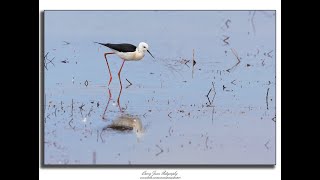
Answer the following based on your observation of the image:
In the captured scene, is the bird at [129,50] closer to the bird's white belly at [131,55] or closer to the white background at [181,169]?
the bird's white belly at [131,55]

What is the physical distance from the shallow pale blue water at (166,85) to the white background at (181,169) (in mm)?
49

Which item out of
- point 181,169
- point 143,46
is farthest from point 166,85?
point 181,169

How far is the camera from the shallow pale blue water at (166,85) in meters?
9.31

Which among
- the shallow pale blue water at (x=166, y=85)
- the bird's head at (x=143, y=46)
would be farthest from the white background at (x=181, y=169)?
the bird's head at (x=143, y=46)

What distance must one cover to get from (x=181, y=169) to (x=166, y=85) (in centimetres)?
71

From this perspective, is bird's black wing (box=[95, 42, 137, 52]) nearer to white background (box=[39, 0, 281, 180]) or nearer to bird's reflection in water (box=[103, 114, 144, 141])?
white background (box=[39, 0, 281, 180])

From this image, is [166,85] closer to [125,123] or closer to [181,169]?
[125,123]

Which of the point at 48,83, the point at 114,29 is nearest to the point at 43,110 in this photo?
the point at 48,83

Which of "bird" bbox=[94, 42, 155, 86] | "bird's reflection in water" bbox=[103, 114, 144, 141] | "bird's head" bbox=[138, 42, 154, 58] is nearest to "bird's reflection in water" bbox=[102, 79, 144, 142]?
"bird's reflection in water" bbox=[103, 114, 144, 141]

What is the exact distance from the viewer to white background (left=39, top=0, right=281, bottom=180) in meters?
9.23

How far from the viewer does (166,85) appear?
945 cm

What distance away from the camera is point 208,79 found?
9.45m

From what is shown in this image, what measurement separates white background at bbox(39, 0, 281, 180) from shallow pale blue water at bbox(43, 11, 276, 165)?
0.16 ft

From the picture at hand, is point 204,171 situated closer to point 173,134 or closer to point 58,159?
point 173,134
